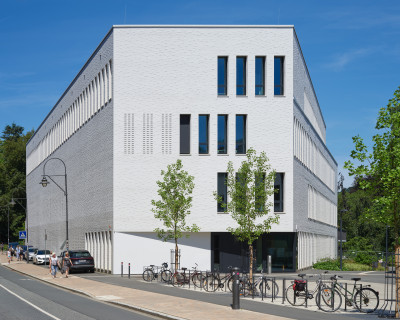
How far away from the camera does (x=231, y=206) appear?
3045 centimetres

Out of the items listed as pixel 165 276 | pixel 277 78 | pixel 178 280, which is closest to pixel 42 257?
pixel 165 276

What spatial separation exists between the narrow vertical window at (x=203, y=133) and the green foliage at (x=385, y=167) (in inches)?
973

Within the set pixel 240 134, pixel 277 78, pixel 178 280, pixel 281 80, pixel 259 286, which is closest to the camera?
pixel 259 286

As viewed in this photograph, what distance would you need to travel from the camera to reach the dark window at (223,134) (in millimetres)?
44281

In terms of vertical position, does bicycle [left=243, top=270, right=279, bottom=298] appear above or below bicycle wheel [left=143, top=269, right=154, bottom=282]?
above

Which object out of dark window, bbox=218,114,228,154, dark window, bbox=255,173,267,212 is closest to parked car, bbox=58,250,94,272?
dark window, bbox=218,114,228,154

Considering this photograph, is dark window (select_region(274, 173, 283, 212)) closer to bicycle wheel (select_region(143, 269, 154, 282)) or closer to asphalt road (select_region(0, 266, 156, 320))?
bicycle wheel (select_region(143, 269, 154, 282))

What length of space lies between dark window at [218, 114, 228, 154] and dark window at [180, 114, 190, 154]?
2.14 metres

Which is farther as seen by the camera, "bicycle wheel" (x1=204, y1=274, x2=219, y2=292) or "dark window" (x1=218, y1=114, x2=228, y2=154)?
"dark window" (x1=218, y1=114, x2=228, y2=154)

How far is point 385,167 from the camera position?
19453 mm

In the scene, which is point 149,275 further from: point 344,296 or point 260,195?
point 344,296

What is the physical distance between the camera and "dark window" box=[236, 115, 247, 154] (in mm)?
44188

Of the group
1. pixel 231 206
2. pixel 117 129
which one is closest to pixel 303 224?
pixel 117 129

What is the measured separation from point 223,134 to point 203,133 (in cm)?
138
